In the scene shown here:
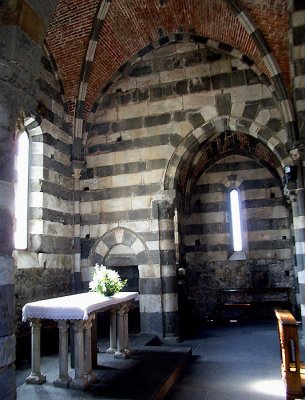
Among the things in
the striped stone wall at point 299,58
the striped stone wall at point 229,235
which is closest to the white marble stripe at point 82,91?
the striped stone wall at point 299,58

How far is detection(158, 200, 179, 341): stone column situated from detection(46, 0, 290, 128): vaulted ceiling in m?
3.15

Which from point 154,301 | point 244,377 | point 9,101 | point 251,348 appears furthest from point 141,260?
point 9,101

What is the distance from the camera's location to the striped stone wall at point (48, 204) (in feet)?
24.7

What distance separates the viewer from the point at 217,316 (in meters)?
11.9

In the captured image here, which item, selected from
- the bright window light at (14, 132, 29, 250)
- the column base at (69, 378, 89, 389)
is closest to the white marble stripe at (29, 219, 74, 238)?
the bright window light at (14, 132, 29, 250)

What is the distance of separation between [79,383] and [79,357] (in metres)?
0.31

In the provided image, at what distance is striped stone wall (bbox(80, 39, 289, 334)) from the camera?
28.3 ft

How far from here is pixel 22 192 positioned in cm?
779

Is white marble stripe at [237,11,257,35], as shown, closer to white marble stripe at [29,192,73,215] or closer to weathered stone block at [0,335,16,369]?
white marble stripe at [29,192,73,215]

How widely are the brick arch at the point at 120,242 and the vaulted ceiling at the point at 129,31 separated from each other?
2960 millimetres

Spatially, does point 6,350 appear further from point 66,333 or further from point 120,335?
point 120,335

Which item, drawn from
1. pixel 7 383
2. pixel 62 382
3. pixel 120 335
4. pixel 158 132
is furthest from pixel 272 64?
pixel 7 383

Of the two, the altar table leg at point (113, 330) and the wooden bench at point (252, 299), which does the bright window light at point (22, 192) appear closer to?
the altar table leg at point (113, 330)

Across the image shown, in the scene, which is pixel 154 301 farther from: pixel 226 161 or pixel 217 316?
pixel 226 161
